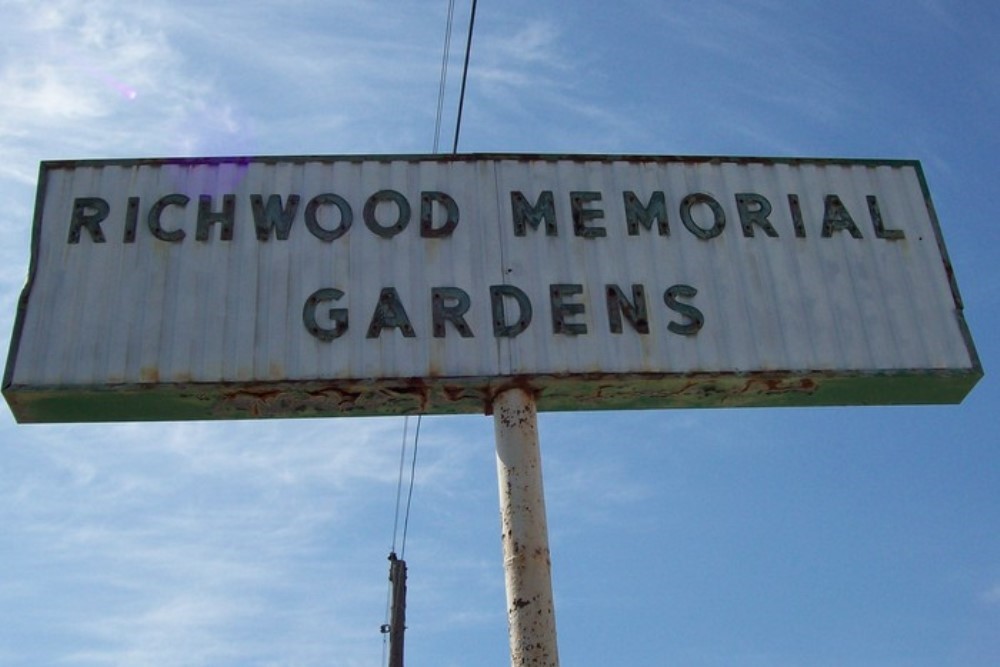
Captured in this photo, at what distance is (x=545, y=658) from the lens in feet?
26.9

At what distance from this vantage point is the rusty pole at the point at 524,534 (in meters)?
8.27

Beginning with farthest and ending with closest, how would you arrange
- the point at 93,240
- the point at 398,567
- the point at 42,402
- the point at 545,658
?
the point at 398,567, the point at 93,240, the point at 42,402, the point at 545,658

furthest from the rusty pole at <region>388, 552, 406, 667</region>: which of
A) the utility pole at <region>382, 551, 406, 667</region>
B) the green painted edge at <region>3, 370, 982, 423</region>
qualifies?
the green painted edge at <region>3, 370, 982, 423</region>

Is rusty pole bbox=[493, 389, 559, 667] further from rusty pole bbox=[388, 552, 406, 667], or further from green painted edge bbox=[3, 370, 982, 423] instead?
rusty pole bbox=[388, 552, 406, 667]

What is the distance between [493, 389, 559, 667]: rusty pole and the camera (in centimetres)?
827

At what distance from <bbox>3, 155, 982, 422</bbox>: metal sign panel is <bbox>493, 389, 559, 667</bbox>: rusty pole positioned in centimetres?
30

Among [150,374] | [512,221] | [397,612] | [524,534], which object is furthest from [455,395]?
[397,612]

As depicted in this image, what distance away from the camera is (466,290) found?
9.79 m

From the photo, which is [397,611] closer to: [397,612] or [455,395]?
[397,612]

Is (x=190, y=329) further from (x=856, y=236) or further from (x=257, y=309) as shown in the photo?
(x=856, y=236)

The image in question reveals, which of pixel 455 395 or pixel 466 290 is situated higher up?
pixel 466 290

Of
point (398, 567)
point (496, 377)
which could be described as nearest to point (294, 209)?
point (496, 377)

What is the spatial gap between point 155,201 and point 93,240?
64 centimetres

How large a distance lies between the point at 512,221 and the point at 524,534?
296 centimetres
